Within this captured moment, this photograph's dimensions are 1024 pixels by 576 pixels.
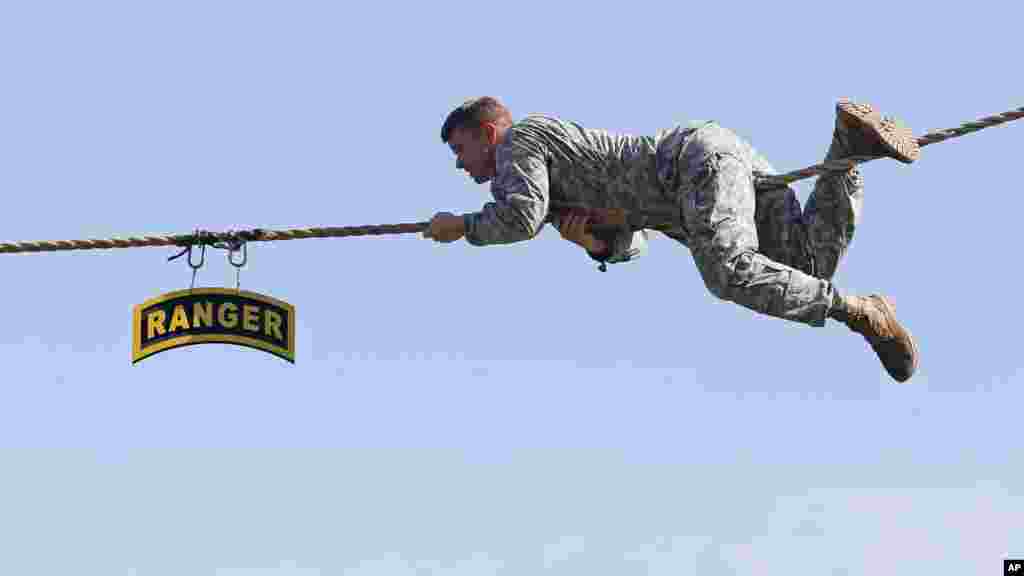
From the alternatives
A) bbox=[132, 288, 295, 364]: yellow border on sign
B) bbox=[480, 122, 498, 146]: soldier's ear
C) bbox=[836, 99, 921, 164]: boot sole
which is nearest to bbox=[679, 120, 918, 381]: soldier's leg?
bbox=[836, 99, 921, 164]: boot sole

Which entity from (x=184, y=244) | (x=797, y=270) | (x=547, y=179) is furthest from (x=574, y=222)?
(x=184, y=244)

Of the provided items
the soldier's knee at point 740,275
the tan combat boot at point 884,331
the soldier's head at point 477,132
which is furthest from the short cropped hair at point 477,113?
the tan combat boot at point 884,331

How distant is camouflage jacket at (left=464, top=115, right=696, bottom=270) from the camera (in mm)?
18078

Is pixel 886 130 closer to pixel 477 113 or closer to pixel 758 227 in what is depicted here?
pixel 758 227

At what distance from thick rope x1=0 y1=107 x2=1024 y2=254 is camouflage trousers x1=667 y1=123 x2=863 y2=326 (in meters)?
0.20

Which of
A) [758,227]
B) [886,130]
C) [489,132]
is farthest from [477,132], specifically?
[886,130]

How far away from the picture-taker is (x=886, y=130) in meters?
17.8

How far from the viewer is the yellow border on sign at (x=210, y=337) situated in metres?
18.9

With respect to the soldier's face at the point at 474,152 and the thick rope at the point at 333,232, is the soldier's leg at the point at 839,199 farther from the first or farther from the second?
the soldier's face at the point at 474,152

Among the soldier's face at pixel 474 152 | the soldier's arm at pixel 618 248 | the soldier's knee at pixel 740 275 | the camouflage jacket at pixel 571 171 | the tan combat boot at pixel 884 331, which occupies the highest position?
the soldier's face at pixel 474 152

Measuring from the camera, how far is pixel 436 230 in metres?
18.2

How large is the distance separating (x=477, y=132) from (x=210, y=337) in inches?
93.0

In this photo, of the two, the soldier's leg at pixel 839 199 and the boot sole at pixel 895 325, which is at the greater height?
the soldier's leg at pixel 839 199

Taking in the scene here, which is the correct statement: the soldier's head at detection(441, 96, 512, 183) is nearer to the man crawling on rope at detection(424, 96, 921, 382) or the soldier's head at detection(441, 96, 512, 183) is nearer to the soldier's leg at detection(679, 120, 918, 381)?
the man crawling on rope at detection(424, 96, 921, 382)
